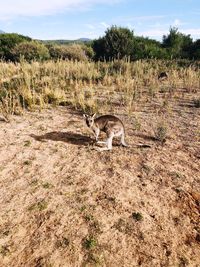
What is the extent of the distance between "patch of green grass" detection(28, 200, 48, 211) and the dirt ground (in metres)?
0.02

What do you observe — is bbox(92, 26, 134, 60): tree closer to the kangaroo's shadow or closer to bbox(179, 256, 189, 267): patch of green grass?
the kangaroo's shadow

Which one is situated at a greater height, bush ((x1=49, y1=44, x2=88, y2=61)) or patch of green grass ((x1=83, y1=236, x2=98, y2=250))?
patch of green grass ((x1=83, y1=236, x2=98, y2=250))

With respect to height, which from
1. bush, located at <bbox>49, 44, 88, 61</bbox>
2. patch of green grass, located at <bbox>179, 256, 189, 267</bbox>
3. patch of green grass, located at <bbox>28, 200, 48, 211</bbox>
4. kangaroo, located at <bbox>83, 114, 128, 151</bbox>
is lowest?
bush, located at <bbox>49, 44, 88, 61</bbox>

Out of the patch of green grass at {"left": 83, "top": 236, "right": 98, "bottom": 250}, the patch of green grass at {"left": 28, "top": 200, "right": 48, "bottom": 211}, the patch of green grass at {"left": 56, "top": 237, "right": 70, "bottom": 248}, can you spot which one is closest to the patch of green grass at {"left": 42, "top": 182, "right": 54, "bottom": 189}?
→ the patch of green grass at {"left": 28, "top": 200, "right": 48, "bottom": 211}

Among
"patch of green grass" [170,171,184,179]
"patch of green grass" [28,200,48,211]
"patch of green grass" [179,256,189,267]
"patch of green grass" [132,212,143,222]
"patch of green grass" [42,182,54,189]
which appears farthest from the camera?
"patch of green grass" [170,171,184,179]

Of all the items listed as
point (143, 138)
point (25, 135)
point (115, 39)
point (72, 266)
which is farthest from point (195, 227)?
point (115, 39)

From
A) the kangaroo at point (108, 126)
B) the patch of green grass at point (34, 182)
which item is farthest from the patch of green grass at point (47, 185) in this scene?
the kangaroo at point (108, 126)

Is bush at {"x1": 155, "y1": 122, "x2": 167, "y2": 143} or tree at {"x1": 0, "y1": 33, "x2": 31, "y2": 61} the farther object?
tree at {"x1": 0, "y1": 33, "x2": 31, "y2": 61}

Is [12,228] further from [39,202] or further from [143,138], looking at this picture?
[143,138]

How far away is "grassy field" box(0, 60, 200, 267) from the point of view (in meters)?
4.88

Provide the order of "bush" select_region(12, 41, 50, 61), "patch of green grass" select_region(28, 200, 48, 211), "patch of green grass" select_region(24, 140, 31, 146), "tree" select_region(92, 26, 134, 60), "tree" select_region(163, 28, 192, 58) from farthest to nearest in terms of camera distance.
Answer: "tree" select_region(163, 28, 192, 58) < "tree" select_region(92, 26, 134, 60) < "bush" select_region(12, 41, 50, 61) < "patch of green grass" select_region(24, 140, 31, 146) < "patch of green grass" select_region(28, 200, 48, 211)

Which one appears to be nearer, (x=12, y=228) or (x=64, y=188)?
(x=12, y=228)

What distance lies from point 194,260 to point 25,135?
5263 millimetres

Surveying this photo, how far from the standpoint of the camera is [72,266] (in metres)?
4.59
